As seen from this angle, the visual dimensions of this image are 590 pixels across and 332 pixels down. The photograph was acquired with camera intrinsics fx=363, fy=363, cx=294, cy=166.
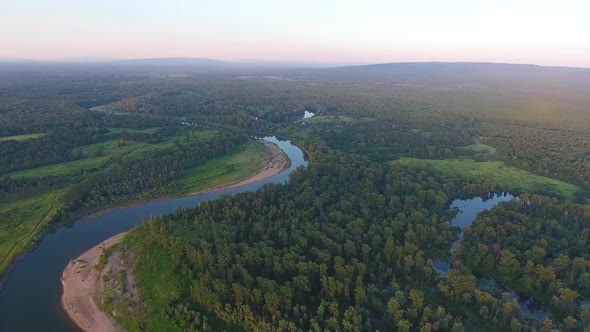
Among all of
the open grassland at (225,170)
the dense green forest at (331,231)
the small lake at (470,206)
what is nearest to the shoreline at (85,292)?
the dense green forest at (331,231)

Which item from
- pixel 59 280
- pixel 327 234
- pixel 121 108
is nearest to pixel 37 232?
pixel 59 280

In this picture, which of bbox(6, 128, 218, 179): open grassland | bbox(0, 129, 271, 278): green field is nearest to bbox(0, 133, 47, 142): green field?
bbox(6, 128, 218, 179): open grassland

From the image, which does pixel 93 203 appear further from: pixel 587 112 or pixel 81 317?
pixel 587 112

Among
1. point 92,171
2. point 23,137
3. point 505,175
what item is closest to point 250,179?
point 92,171

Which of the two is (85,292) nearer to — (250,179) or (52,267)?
(52,267)

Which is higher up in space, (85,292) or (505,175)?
(505,175)

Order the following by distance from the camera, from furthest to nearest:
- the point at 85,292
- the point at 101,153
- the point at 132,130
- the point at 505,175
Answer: the point at 132,130 → the point at 101,153 → the point at 505,175 → the point at 85,292

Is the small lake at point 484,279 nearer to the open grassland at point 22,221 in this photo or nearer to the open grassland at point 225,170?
the open grassland at point 225,170
